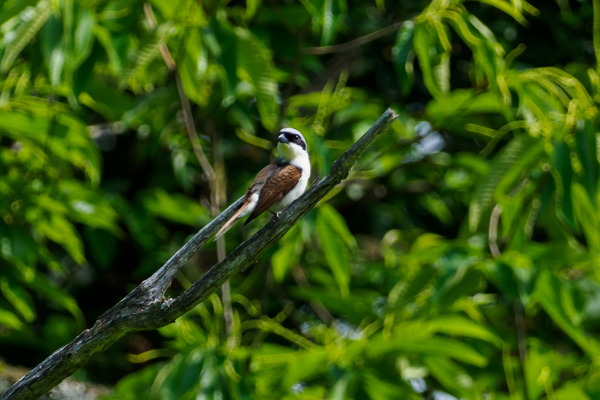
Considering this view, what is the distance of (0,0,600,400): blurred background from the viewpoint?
448 centimetres

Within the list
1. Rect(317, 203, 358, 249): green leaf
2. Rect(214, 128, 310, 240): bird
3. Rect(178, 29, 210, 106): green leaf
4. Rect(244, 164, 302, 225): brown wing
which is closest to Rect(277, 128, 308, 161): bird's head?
Rect(214, 128, 310, 240): bird

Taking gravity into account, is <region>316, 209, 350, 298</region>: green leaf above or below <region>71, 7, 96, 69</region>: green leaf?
below

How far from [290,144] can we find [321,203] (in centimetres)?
54

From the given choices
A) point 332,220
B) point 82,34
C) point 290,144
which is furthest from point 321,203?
point 82,34

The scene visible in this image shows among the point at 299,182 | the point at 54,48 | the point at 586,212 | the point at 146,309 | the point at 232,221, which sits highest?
the point at 54,48

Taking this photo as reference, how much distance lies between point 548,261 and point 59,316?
11.2ft

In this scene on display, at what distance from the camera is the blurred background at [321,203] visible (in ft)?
14.7

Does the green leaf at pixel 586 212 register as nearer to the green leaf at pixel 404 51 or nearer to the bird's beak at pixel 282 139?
the green leaf at pixel 404 51

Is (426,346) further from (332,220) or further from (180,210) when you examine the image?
(180,210)

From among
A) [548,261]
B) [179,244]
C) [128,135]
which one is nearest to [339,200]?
[179,244]

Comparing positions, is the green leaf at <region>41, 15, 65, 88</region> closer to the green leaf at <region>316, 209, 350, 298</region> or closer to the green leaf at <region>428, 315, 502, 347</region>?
the green leaf at <region>316, 209, 350, 298</region>

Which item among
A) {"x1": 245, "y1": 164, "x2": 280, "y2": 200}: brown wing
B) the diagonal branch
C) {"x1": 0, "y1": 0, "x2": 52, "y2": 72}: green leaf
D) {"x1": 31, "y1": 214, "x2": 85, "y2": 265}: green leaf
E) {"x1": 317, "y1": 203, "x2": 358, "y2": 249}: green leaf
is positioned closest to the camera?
the diagonal branch

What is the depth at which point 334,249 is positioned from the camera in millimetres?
4715

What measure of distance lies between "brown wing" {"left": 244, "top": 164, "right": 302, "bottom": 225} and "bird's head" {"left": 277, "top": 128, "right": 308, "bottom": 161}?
0.56 feet
